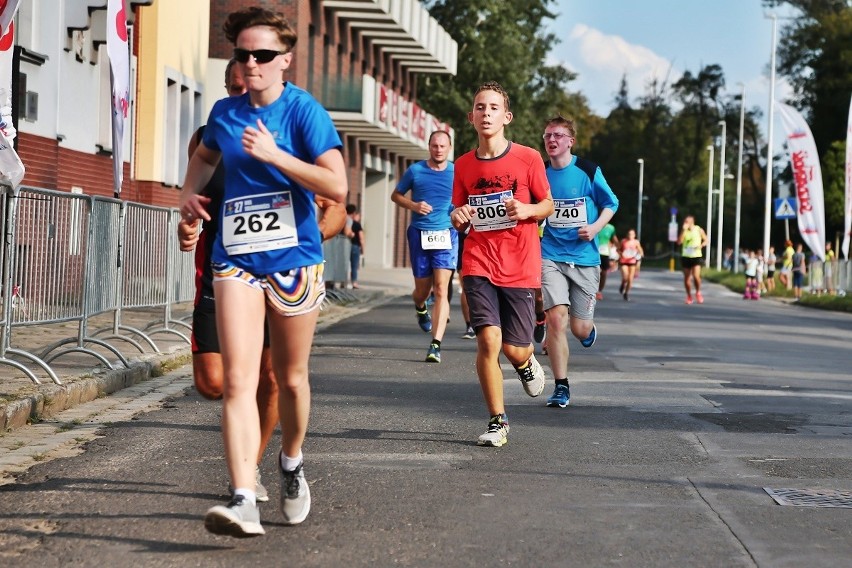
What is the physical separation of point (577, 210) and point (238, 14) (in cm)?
568

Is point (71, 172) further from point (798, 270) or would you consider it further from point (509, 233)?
point (798, 270)

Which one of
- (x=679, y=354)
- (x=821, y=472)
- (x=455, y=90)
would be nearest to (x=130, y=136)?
(x=679, y=354)

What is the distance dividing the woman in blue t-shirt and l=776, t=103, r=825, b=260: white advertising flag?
31355 mm

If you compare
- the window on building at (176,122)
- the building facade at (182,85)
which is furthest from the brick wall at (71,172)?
the window on building at (176,122)

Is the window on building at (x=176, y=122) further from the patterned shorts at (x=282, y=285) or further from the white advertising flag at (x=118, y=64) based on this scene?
the patterned shorts at (x=282, y=285)

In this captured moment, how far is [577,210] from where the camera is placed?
11.3 meters

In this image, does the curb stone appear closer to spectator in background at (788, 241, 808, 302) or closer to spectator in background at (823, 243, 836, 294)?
spectator in background at (823, 243, 836, 294)

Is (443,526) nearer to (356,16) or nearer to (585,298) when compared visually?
(585,298)

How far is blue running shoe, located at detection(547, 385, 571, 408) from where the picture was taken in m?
10.7

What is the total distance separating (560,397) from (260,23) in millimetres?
5483

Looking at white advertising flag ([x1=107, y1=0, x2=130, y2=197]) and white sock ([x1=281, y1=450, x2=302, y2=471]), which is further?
white advertising flag ([x1=107, y1=0, x2=130, y2=197])

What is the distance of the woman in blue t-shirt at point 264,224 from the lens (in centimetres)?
567

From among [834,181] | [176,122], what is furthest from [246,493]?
[834,181]

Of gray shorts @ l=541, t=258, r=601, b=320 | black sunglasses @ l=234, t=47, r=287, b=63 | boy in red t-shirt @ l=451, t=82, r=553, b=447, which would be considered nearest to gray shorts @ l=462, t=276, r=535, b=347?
boy in red t-shirt @ l=451, t=82, r=553, b=447
